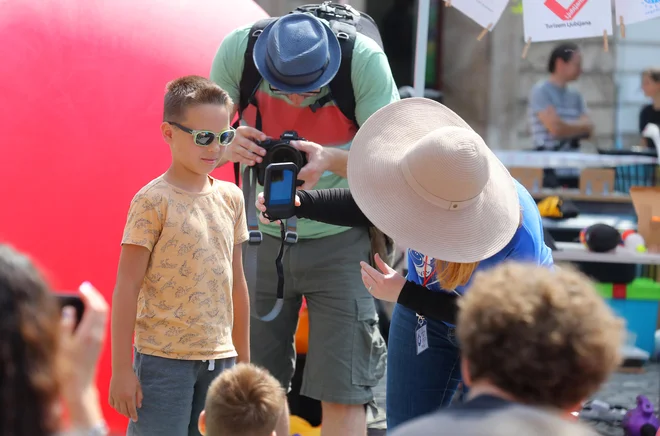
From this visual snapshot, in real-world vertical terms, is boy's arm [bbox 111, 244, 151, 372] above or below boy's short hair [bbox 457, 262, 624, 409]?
below

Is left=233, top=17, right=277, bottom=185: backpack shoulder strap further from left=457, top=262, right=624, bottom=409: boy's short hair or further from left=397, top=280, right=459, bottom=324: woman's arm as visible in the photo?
left=457, top=262, right=624, bottom=409: boy's short hair

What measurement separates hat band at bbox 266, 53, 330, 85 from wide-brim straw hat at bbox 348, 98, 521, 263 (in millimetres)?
594

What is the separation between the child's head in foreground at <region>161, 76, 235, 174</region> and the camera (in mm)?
2996

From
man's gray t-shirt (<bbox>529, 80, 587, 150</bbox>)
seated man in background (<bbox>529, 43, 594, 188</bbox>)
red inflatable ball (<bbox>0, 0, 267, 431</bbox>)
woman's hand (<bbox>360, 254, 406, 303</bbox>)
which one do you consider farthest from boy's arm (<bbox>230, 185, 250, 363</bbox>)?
man's gray t-shirt (<bbox>529, 80, 587, 150</bbox>)

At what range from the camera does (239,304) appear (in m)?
3.13

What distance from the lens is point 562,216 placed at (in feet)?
23.3

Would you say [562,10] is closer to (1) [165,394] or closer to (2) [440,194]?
(2) [440,194]

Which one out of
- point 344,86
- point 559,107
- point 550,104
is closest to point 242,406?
point 344,86

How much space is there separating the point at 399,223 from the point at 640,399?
8.26 ft

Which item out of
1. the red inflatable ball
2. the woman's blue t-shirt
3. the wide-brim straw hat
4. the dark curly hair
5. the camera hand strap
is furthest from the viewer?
the red inflatable ball

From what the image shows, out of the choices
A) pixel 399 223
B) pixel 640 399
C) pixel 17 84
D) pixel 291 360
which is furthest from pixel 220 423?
pixel 640 399

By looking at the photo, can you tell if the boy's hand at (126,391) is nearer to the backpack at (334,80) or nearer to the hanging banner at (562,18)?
the backpack at (334,80)

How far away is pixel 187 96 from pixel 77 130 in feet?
2.40

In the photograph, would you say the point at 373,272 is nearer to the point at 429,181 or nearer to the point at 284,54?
the point at 429,181
